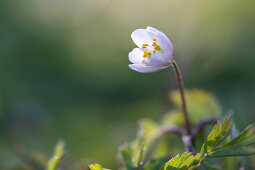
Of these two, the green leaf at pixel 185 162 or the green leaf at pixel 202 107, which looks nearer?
the green leaf at pixel 185 162

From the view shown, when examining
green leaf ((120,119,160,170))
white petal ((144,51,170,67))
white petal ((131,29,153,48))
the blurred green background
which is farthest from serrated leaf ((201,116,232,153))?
the blurred green background

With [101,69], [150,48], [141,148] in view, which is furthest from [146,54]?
[101,69]

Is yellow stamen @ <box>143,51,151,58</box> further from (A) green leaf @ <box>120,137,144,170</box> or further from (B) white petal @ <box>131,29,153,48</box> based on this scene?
(A) green leaf @ <box>120,137,144,170</box>

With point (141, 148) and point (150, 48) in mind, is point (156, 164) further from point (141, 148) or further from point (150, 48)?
point (150, 48)

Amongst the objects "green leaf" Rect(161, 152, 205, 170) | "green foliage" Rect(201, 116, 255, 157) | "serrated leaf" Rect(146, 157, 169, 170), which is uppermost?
"serrated leaf" Rect(146, 157, 169, 170)

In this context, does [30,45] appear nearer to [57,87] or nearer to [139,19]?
[57,87]

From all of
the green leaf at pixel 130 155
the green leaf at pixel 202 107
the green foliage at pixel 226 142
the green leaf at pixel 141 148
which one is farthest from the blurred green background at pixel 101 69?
the green foliage at pixel 226 142

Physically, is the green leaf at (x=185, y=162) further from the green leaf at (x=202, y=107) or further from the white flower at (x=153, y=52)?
the green leaf at (x=202, y=107)
